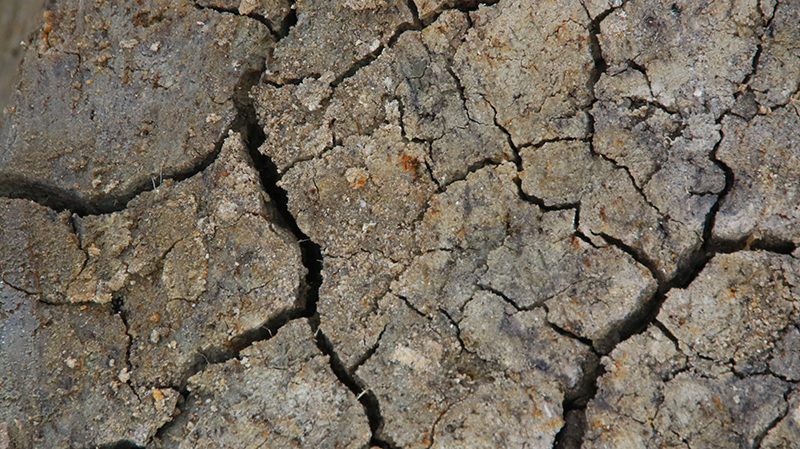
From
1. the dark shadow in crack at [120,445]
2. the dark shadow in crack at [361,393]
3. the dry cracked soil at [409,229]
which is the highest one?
the dry cracked soil at [409,229]

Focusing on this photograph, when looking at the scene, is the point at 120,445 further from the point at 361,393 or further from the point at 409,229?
the point at 409,229

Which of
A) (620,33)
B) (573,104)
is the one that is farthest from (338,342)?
(620,33)

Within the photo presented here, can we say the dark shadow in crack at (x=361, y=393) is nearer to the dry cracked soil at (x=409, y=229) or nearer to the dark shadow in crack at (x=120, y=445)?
the dry cracked soil at (x=409, y=229)

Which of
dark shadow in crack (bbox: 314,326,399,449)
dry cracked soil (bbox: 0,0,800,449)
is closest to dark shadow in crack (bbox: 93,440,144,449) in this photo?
dry cracked soil (bbox: 0,0,800,449)

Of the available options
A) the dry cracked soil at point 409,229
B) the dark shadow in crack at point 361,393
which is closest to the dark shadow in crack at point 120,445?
the dry cracked soil at point 409,229

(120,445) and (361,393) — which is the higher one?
(361,393)

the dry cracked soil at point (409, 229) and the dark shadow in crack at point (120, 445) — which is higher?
the dry cracked soil at point (409, 229)

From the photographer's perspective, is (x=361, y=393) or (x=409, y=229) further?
(x=409, y=229)

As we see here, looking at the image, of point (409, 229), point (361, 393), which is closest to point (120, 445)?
point (361, 393)

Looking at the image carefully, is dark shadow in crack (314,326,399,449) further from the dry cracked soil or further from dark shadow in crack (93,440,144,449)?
dark shadow in crack (93,440,144,449)
